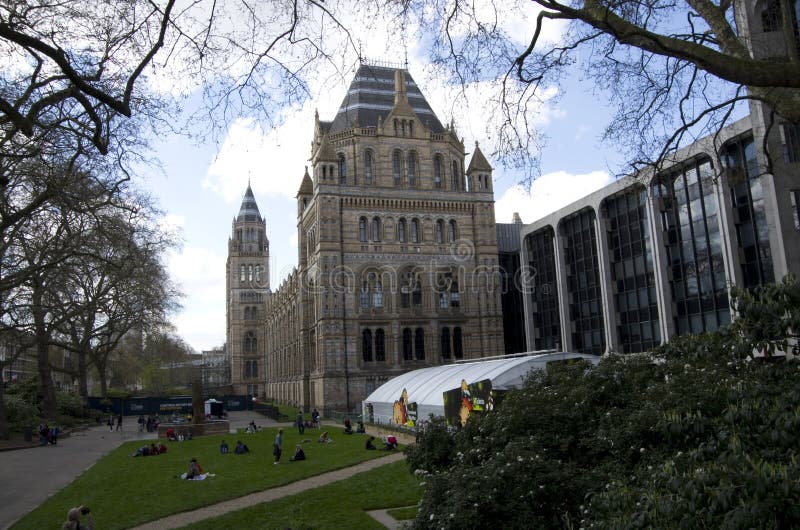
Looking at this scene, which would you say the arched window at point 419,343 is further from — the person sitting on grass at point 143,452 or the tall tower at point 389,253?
the person sitting on grass at point 143,452

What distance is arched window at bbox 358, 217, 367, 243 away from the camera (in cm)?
5338

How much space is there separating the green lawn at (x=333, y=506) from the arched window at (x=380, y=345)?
1252 inches

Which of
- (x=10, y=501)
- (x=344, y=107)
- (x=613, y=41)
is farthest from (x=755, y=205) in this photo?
(x=344, y=107)

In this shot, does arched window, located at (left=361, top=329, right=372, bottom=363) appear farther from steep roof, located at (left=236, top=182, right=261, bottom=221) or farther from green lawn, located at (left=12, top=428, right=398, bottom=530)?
steep roof, located at (left=236, top=182, right=261, bottom=221)

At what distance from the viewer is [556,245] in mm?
47719

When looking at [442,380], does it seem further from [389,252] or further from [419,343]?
[389,252]

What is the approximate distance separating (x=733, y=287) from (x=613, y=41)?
4.07 m

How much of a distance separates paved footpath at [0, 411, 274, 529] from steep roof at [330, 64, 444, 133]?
30.0 meters

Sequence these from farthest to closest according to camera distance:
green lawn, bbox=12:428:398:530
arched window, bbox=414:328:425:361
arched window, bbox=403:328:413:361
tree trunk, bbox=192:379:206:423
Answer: arched window, bbox=414:328:425:361 → arched window, bbox=403:328:413:361 → tree trunk, bbox=192:379:206:423 → green lawn, bbox=12:428:398:530

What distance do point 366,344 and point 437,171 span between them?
16.2m

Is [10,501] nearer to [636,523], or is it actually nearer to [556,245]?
[636,523]

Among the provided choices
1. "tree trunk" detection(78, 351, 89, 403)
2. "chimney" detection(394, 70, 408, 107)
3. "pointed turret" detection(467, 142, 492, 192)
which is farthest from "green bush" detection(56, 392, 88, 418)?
"pointed turret" detection(467, 142, 492, 192)

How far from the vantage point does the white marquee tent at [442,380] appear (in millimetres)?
30719

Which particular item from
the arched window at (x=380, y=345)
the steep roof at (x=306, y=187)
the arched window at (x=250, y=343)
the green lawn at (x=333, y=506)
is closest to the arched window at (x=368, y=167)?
the steep roof at (x=306, y=187)
